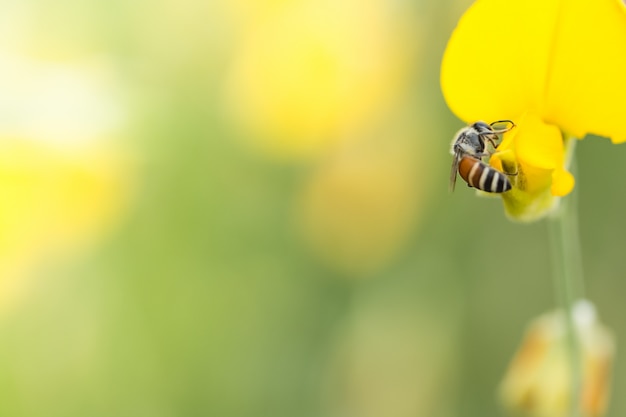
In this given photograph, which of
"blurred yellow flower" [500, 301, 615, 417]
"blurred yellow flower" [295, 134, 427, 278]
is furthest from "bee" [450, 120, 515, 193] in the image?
"blurred yellow flower" [295, 134, 427, 278]

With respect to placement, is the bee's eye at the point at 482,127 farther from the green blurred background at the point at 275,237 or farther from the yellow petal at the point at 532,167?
the green blurred background at the point at 275,237

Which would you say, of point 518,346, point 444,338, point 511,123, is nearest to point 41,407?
point 444,338

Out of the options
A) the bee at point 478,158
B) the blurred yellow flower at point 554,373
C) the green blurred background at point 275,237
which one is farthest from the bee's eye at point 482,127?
the green blurred background at point 275,237

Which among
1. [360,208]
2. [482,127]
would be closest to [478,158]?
[482,127]

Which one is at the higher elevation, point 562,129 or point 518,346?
point 562,129

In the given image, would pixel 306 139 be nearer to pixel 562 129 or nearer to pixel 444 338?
pixel 444 338

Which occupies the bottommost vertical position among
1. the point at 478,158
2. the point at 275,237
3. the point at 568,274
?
the point at 275,237

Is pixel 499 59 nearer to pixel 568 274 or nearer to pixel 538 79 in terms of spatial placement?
pixel 538 79
